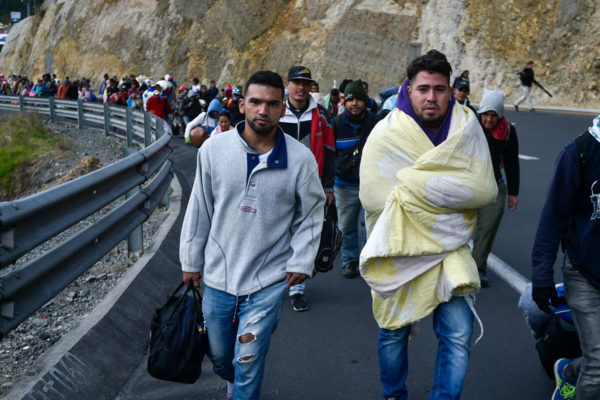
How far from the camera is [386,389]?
13.0 feet

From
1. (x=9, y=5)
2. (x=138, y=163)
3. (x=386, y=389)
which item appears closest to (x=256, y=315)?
(x=386, y=389)

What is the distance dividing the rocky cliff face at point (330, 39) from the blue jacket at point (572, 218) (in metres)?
24.4

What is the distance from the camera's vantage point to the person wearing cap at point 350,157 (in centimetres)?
685

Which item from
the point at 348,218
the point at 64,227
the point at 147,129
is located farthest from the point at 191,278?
the point at 147,129

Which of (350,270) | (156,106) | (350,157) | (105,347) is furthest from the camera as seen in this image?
(156,106)

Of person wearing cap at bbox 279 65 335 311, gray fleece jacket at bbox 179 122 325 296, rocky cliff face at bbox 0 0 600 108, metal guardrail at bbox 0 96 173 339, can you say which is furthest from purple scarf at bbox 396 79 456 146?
rocky cliff face at bbox 0 0 600 108

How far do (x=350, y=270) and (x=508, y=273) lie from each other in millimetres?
1570

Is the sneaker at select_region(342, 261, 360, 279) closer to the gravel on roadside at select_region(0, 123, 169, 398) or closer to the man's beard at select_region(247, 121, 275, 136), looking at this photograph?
the gravel on roadside at select_region(0, 123, 169, 398)

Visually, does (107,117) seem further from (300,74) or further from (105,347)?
(105,347)

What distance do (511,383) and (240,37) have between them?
5008 cm

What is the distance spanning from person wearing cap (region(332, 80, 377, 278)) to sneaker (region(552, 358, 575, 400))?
318cm

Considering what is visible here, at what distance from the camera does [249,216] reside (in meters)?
3.62

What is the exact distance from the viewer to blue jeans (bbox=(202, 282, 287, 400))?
3.61 metres

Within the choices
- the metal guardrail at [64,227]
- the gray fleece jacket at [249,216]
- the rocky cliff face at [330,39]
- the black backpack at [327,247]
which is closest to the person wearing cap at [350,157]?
the black backpack at [327,247]
